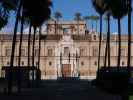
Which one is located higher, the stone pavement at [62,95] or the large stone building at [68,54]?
the large stone building at [68,54]

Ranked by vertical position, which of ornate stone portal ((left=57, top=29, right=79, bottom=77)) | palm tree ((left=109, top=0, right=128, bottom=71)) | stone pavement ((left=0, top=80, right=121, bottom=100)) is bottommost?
stone pavement ((left=0, top=80, right=121, bottom=100))

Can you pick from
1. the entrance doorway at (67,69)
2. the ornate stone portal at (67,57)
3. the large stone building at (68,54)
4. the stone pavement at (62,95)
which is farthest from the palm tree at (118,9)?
the entrance doorway at (67,69)

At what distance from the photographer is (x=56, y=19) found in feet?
507

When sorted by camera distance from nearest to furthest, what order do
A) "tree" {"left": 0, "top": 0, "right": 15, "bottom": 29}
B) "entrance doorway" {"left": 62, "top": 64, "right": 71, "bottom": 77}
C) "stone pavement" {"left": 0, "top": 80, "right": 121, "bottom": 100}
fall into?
"tree" {"left": 0, "top": 0, "right": 15, "bottom": 29}
"stone pavement" {"left": 0, "top": 80, "right": 121, "bottom": 100}
"entrance doorway" {"left": 62, "top": 64, "right": 71, "bottom": 77}

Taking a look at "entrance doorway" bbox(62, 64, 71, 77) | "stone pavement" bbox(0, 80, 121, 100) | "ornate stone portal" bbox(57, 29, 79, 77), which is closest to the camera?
"stone pavement" bbox(0, 80, 121, 100)

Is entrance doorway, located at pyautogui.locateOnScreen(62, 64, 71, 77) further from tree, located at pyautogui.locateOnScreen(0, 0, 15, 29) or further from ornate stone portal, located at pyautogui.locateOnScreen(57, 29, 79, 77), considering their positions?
tree, located at pyautogui.locateOnScreen(0, 0, 15, 29)

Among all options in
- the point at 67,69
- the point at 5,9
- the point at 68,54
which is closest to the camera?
the point at 5,9

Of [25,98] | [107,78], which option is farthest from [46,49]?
[25,98]

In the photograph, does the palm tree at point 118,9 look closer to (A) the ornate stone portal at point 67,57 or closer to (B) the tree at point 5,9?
(B) the tree at point 5,9

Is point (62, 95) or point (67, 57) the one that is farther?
point (67, 57)

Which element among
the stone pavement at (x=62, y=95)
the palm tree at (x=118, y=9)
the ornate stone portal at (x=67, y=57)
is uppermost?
the palm tree at (x=118, y=9)

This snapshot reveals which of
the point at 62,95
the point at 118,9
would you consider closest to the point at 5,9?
the point at 62,95

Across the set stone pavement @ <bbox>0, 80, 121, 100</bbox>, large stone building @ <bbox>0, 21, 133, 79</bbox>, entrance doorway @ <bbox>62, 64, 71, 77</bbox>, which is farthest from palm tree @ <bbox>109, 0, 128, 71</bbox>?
entrance doorway @ <bbox>62, 64, 71, 77</bbox>

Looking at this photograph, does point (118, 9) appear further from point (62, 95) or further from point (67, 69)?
point (67, 69)
